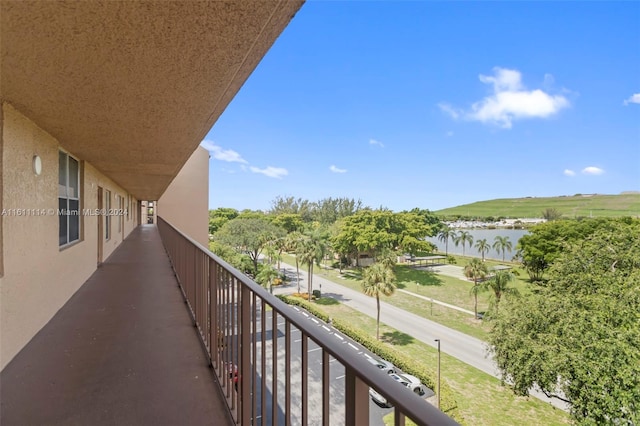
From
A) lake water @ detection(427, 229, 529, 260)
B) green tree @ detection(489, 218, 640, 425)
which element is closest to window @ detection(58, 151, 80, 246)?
green tree @ detection(489, 218, 640, 425)

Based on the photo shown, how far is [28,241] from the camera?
8.70ft

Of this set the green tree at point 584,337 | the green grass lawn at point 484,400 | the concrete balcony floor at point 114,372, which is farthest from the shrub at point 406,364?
the concrete balcony floor at point 114,372

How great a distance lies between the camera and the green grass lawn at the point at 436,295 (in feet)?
56.5

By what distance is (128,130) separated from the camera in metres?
3.05

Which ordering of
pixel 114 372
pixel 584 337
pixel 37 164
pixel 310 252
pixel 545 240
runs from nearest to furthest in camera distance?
1. pixel 114 372
2. pixel 37 164
3. pixel 584 337
4. pixel 310 252
5. pixel 545 240

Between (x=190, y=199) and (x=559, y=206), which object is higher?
(x=559, y=206)

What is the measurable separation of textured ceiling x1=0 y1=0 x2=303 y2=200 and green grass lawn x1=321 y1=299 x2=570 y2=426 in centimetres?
1140

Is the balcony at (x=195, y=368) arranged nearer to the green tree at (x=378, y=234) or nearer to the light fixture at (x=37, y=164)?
Answer: the light fixture at (x=37, y=164)

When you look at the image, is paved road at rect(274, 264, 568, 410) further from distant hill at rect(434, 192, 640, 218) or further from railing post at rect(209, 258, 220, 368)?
distant hill at rect(434, 192, 640, 218)

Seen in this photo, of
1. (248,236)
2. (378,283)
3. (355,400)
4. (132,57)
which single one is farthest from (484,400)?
(248,236)

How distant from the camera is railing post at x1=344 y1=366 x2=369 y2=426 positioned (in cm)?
71

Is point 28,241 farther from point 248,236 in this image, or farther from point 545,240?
point 545,240

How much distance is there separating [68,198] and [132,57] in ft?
12.1

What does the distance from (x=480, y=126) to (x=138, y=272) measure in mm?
111994
